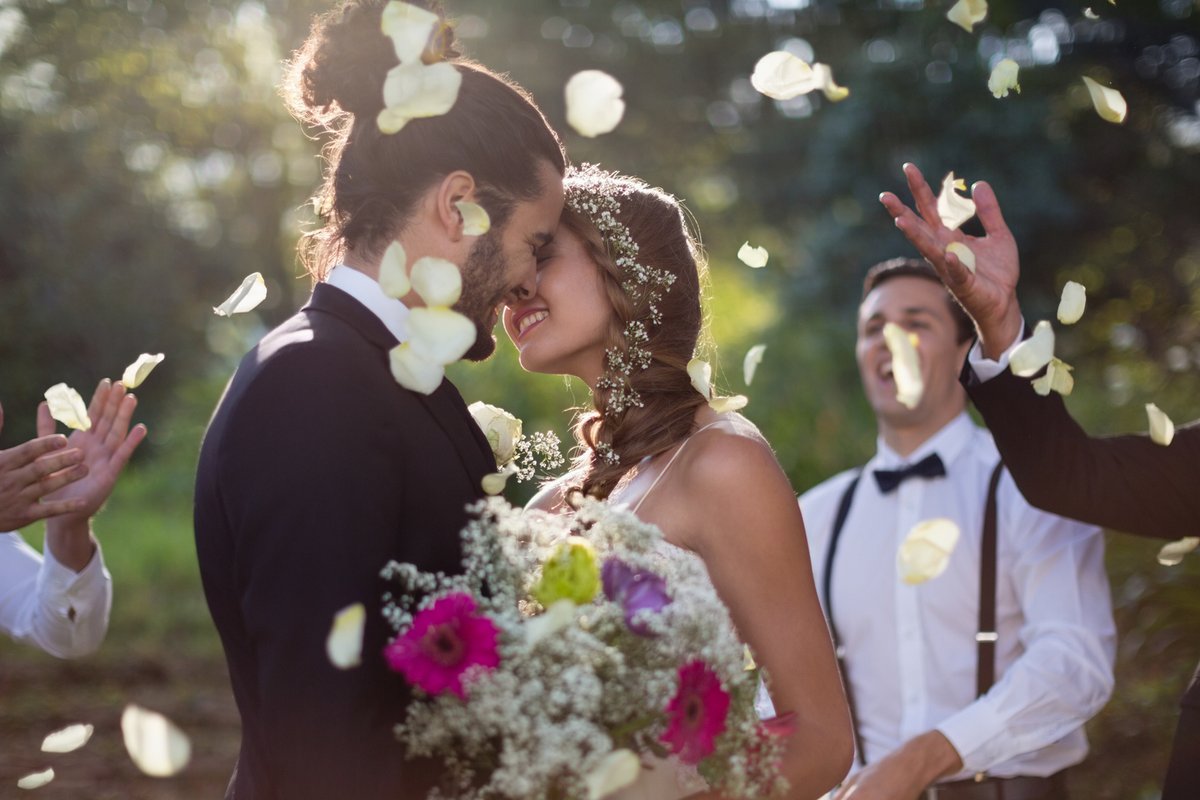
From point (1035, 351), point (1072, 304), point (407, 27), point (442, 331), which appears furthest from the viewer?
point (1072, 304)

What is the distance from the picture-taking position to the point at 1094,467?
313 cm

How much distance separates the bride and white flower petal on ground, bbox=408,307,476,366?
919 mm

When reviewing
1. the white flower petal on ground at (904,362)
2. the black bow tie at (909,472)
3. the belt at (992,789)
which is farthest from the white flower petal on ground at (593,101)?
the belt at (992,789)

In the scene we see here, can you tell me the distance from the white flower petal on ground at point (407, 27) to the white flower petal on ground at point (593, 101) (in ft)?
0.92

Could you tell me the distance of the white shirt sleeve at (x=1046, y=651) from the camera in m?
3.46

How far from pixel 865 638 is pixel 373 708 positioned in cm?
241

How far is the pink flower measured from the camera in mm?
1776

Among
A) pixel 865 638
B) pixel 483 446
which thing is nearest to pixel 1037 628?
pixel 865 638

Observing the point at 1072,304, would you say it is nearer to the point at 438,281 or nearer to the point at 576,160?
the point at 438,281

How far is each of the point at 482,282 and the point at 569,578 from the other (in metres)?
0.84

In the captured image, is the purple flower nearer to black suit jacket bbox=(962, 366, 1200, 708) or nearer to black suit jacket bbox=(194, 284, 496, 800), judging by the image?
black suit jacket bbox=(194, 284, 496, 800)

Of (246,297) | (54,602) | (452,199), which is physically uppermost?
(452,199)

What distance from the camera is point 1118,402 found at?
8.80 metres

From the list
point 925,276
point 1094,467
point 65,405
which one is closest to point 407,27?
point 65,405
